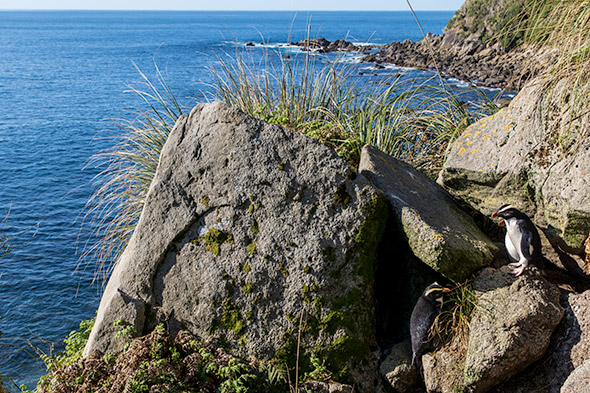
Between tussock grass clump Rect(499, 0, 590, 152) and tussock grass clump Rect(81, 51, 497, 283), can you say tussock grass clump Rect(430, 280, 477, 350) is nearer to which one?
tussock grass clump Rect(499, 0, 590, 152)

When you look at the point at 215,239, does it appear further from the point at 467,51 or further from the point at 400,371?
the point at 467,51

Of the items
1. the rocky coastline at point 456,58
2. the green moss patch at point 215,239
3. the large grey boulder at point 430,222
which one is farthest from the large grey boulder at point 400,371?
the rocky coastline at point 456,58

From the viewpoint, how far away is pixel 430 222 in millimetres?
4781

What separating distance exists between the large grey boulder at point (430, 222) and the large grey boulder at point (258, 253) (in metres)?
0.26

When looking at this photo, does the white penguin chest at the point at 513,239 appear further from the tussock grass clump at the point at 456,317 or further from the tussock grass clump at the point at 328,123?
the tussock grass clump at the point at 328,123

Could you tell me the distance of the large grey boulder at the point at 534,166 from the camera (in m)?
4.89

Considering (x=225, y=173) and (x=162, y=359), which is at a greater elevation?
(x=225, y=173)

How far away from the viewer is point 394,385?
179 inches

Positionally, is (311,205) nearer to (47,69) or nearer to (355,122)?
(355,122)

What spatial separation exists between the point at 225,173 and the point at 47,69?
5549 centimetres

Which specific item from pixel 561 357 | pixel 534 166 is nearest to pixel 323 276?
pixel 561 357

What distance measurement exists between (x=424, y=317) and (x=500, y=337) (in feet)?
2.12

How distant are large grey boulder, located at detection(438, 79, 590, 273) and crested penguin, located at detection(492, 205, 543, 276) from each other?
1.21 feet

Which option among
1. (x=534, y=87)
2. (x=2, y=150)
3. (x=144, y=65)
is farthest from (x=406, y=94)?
(x=144, y=65)
